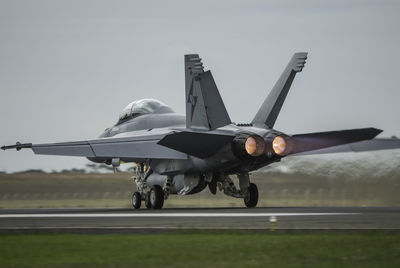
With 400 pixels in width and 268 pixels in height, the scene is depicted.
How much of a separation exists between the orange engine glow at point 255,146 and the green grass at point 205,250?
10185 mm

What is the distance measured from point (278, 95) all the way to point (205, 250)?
56.9 feet

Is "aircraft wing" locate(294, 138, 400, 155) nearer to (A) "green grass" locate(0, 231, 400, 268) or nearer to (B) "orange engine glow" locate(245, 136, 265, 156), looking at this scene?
(B) "orange engine glow" locate(245, 136, 265, 156)

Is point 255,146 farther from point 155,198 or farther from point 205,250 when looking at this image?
point 205,250

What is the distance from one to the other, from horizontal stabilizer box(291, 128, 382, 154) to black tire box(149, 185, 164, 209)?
5.80 meters

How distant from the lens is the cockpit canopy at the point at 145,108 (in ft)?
108

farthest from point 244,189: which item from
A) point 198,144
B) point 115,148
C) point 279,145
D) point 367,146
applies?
point 367,146

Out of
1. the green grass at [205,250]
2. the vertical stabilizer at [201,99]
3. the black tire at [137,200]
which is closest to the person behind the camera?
the green grass at [205,250]

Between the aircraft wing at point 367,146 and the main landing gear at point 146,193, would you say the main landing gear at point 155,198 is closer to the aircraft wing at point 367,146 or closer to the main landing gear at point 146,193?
the main landing gear at point 146,193

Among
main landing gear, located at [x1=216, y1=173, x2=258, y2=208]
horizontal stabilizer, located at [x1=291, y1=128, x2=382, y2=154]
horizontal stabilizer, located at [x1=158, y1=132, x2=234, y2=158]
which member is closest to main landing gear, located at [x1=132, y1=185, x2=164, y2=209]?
main landing gear, located at [x1=216, y1=173, x2=258, y2=208]

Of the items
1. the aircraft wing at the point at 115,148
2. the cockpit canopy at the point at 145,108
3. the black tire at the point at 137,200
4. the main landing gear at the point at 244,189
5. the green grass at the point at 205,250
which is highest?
the cockpit canopy at the point at 145,108

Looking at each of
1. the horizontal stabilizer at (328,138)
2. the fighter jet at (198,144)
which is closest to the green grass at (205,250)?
the horizontal stabilizer at (328,138)

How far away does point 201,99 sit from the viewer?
28344 mm

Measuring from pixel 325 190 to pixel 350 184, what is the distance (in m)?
1.75

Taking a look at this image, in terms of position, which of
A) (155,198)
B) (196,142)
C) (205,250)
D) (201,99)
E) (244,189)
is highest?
(201,99)
